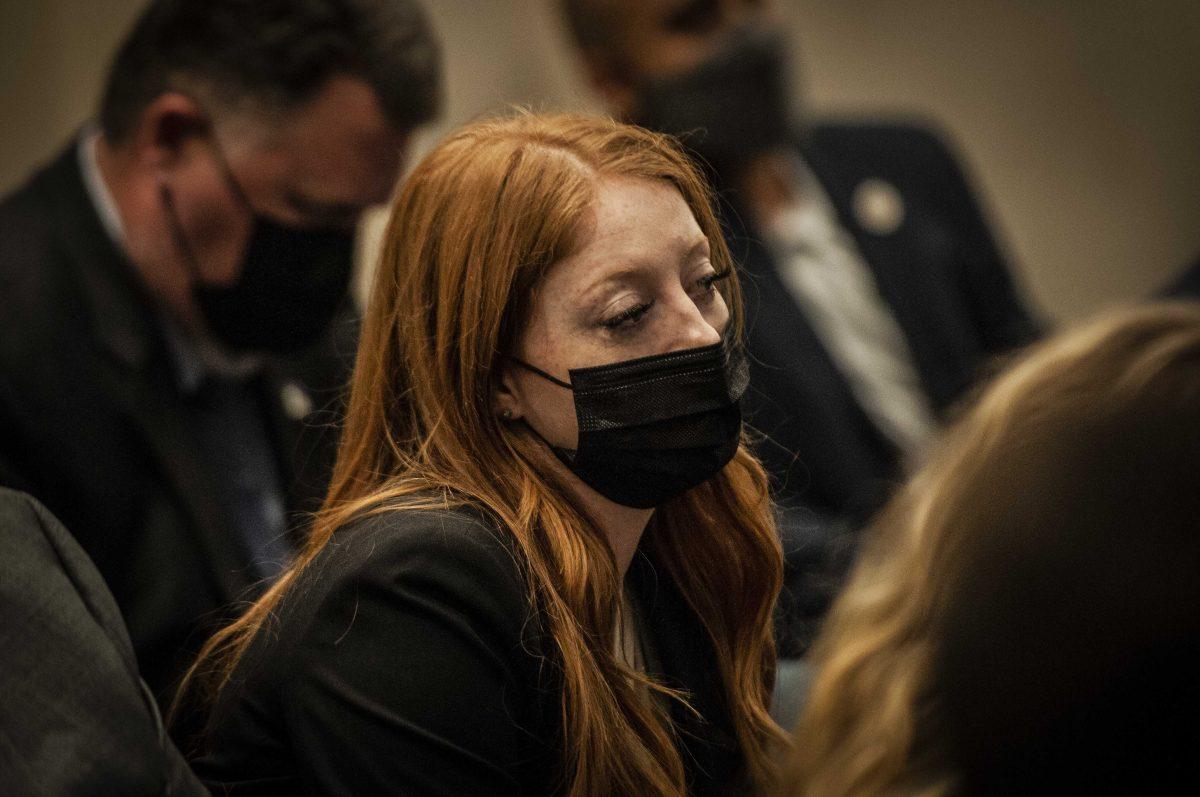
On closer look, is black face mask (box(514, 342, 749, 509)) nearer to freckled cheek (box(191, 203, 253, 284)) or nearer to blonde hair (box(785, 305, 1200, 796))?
blonde hair (box(785, 305, 1200, 796))

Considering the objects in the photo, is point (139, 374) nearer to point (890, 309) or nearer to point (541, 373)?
point (541, 373)

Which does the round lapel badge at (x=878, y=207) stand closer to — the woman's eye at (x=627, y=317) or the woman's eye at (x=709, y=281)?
the woman's eye at (x=709, y=281)

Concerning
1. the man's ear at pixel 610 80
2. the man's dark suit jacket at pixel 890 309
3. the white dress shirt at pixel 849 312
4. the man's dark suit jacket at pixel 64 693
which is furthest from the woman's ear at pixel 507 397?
the man's ear at pixel 610 80

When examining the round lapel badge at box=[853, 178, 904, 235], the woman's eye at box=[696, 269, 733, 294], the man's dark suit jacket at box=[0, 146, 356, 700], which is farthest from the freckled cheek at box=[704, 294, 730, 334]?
the round lapel badge at box=[853, 178, 904, 235]

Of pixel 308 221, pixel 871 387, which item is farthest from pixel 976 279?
pixel 308 221

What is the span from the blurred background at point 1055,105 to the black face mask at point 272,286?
2.18 meters

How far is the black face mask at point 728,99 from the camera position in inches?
128

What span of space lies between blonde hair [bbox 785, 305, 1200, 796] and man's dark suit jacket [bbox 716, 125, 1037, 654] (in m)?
1.17

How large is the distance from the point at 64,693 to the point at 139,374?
3.24 ft

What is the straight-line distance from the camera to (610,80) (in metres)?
3.41

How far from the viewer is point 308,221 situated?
2553mm

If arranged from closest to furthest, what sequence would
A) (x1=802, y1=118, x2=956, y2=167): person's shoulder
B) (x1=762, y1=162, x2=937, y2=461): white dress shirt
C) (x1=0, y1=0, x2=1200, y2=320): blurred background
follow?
1. (x1=762, y1=162, x2=937, y2=461): white dress shirt
2. (x1=802, y1=118, x2=956, y2=167): person's shoulder
3. (x1=0, y1=0, x2=1200, y2=320): blurred background

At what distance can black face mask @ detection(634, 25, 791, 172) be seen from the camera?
10.7 feet

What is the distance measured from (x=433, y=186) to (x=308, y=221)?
106cm
